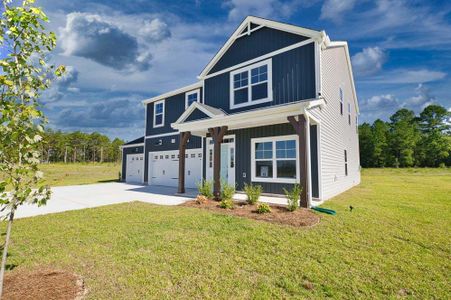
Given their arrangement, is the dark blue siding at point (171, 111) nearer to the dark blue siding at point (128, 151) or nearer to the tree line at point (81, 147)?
the dark blue siding at point (128, 151)

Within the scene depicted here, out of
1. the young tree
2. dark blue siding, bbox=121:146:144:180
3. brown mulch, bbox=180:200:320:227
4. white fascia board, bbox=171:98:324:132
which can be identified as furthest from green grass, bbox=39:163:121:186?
white fascia board, bbox=171:98:324:132

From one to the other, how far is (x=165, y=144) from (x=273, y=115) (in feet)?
32.3

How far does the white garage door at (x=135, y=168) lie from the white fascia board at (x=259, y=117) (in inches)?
330

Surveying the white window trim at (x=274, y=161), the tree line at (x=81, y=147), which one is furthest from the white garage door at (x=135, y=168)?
the tree line at (x=81, y=147)

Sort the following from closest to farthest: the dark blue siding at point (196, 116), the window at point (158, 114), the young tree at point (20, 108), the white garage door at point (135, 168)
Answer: the young tree at point (20, 108)
the dark blue siding at point (196, 116)
the window at point (158, 114)
the white garage door at point (135, 168)

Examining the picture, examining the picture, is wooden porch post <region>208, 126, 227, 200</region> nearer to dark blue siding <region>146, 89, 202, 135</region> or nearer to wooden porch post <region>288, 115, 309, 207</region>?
wooden porch post <region>288, 115, 309, 207</region>

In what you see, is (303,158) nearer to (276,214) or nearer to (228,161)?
(276,214)

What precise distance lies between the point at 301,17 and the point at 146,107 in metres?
12.5

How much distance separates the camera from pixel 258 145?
1024 cm

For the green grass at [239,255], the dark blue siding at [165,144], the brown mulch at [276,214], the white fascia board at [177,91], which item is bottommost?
the green grass at [239,255]

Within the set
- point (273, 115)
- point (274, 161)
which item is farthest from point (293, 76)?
point (274, 161)

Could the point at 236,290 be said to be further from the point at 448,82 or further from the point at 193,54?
the point at 448,82

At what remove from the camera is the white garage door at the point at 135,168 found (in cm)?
1758

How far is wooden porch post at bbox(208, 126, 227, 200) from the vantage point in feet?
29.7
